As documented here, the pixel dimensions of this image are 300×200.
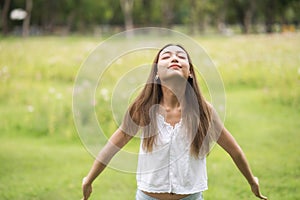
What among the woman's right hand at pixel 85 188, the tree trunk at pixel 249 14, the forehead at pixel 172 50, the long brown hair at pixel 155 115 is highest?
the tree trunk at pixel 249 14

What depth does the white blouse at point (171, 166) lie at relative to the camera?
1994 mm

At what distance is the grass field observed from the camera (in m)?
3.89

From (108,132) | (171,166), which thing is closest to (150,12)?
(108,132)

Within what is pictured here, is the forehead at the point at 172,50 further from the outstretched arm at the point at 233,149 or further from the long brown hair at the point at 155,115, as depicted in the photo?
the outstretched arm at the point at 233,149

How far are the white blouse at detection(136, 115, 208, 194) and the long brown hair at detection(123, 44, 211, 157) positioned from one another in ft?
0.08

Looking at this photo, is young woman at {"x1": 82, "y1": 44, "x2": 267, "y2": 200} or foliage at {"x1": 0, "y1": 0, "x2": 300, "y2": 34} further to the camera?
foliage at {"x1": 0, "y1": 0, "x2": 300, "y2": 34}

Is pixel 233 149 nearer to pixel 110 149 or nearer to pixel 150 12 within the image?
pixel 110 149

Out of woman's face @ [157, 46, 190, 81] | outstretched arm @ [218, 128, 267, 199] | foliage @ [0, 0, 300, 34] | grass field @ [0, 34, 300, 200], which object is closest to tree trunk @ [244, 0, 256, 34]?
foliage @ [0, 0, 300, 34]

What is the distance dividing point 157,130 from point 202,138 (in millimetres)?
187

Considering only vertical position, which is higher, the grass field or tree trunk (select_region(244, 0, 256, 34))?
tree trunk (select_region(244, 0, 256, 34))

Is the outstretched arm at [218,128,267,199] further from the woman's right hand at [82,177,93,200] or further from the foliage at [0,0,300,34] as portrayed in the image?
the foliage at [0,0,300,34]

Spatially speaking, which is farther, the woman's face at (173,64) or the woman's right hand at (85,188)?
the woman's right hand at (85,188)

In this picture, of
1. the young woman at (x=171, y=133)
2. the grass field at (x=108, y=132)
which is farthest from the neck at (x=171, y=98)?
the grass field at (x=108, y=132)

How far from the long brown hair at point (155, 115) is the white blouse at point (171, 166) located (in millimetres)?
25
